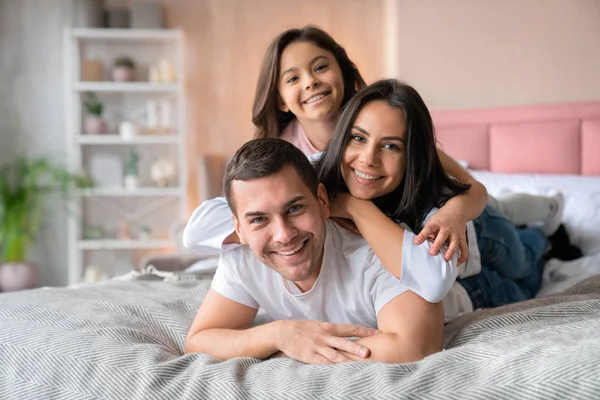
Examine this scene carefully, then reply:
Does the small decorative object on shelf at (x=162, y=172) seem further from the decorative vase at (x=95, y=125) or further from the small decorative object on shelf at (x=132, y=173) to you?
the decorative vase at (x=95, y=125)

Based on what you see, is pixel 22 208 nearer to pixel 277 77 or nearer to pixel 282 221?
pixel 277 77

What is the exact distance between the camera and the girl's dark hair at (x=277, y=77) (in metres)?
2.17

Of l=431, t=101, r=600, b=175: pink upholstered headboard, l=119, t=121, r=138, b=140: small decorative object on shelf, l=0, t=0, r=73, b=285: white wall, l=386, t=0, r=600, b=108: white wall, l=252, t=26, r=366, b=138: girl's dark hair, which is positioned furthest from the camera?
l=0, t=0, r=73, b=285: white wall

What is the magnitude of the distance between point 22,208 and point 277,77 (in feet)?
10.9

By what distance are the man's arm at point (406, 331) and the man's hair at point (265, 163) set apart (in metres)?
0.29

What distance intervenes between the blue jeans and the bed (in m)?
0.28

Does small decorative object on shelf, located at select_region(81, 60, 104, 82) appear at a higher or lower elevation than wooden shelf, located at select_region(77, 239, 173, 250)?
higher

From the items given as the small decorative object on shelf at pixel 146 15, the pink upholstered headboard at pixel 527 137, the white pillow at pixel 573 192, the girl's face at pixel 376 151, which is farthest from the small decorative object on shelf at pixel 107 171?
the girl's face at pixel 376 151

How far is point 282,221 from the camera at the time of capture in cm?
133

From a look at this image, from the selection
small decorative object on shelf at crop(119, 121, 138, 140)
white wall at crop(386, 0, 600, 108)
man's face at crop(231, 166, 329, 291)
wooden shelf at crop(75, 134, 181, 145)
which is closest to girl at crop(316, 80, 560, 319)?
man's face at crop(231, 166, 329, 291)

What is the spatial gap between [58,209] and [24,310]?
3.70 metres

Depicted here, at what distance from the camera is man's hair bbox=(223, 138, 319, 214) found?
1.34m

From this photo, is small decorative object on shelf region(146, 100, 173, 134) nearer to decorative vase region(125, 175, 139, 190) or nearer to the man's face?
decorative vase region(125, 175, 139, 190)

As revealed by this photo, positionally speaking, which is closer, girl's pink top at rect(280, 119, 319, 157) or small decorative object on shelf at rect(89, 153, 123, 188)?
girl's pink top at rect(280, 119, 319, 157)
